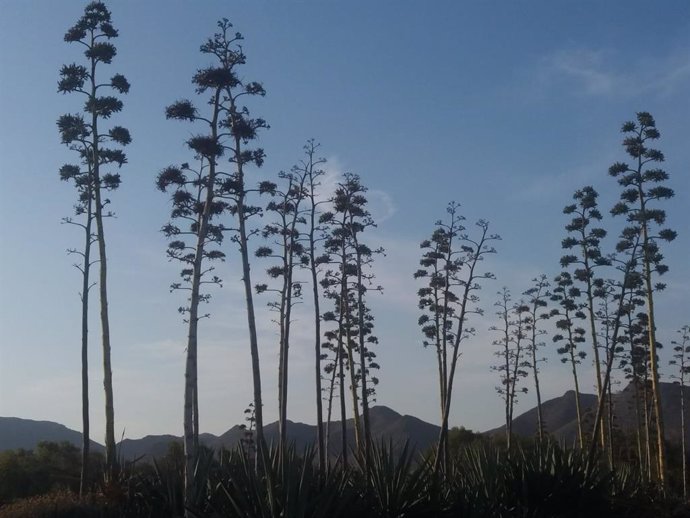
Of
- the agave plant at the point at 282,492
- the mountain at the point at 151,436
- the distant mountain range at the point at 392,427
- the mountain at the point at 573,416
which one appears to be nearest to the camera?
the agave plant at the point at 282,492

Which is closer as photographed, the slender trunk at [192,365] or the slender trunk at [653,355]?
the slender trunk at [192,365]

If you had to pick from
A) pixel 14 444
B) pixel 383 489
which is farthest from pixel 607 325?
pixel 14 444

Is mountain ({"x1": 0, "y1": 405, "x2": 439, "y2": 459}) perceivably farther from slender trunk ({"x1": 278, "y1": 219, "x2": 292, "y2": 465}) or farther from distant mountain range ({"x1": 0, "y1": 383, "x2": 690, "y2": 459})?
slender trunk ({"x1": 278, "y1": 219, "x2": 292, "y2": 465})

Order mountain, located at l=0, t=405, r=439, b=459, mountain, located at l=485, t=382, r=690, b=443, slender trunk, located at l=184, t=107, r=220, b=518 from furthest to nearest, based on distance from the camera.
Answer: mountain, located at l=0, t=405, r=439, b=459
mountain, located at l=485, t=382, r=690, b=443
slender trunk, located at l=184, t=107, r=220, b=518

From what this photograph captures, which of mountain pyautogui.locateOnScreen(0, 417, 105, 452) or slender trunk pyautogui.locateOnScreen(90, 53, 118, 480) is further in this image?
mountain pyautogui.locateOnScreen(0, 417, 105, 452)

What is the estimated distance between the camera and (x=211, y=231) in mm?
21984

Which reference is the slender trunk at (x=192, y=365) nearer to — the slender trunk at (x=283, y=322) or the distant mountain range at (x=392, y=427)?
the slender trunk at (x=283, y=322)

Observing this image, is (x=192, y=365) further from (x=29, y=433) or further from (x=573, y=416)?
(x=573, y=416)

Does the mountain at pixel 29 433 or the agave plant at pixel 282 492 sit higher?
the mountain at pixel 29 433

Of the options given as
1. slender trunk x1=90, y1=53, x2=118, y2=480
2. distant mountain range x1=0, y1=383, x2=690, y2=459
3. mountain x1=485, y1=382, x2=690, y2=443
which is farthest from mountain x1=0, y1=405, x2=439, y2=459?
slender trunk x1=90, y1=53, x2=118, y2=480

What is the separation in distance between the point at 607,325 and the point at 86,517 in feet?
104

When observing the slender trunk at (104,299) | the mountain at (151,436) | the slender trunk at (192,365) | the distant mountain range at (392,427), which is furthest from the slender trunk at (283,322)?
the mountain at (151,436)

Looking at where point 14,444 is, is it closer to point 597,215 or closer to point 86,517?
A: point 597,215

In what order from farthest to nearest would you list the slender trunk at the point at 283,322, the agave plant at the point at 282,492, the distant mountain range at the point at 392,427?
the distant mountain range at the point at 392,427, the slender trunk at the point at 283,322, the agave plant at the point at 282,492
